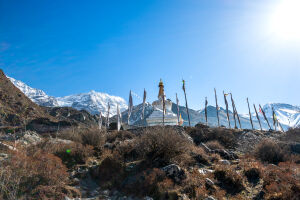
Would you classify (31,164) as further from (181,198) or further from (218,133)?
(218,133)

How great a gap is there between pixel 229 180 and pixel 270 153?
19.9ft

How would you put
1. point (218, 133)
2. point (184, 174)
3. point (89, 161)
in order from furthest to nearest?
point (218, 133)
point (89, 161)
point (184, 174)

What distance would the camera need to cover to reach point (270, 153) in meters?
12.4

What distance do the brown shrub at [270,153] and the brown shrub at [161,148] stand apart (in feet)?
18.3

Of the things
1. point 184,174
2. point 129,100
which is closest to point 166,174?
point 184,174

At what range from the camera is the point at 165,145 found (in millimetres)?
10086

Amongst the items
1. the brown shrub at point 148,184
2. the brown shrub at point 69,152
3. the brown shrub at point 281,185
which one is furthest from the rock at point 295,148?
the brown shrub at point 69,152

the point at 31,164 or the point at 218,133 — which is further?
the point at 218,133

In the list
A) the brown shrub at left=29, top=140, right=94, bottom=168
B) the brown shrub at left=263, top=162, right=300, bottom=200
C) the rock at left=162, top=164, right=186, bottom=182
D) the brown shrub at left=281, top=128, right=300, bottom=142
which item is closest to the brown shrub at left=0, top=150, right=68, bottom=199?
the brown shrub at left=29, top=140, right=94, bottom=168

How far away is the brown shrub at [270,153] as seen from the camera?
12.2 m

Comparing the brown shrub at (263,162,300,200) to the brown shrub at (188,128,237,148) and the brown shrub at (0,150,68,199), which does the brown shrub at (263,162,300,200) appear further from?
the brown shrub at (188,128,237,148)

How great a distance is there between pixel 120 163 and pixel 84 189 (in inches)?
93.4

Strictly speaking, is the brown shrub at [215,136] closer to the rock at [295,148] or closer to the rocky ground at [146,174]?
the rock at [295,148]

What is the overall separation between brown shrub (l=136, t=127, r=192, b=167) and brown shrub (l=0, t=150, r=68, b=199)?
4164mm
